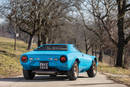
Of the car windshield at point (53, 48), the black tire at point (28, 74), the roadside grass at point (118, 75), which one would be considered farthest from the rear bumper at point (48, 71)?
the roadside grass at point (118, 75)

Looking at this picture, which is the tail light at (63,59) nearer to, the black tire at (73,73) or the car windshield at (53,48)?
the black tire at (73,73)

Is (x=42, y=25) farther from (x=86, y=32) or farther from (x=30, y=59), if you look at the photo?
(x=86, y=32)

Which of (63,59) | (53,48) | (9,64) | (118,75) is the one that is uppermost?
(53,48)

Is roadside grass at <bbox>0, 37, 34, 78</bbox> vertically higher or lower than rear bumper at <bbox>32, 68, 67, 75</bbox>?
lower

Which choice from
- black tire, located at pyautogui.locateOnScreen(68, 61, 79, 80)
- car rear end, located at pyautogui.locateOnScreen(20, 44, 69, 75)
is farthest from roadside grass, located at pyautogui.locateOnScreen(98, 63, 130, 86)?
car rear end, located at pyautogui.locateOnScreen(20, 44, 69, 75)

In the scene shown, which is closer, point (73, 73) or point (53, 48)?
point (73, 73)

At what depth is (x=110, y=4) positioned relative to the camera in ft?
78.3

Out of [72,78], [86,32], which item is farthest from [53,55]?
[86,32]

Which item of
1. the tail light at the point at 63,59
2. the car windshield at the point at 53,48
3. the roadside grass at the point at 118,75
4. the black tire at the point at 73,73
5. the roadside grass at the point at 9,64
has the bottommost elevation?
the roadside grass at the point at 118,75

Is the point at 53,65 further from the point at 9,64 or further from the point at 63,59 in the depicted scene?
the point at 9,64

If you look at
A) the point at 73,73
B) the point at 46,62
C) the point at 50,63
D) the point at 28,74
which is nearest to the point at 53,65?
the point at 50,63

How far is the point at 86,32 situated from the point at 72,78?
174 feet

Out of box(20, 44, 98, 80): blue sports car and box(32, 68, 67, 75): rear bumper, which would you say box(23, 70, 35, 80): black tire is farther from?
box(32, 68, 67, 75): rear bumper

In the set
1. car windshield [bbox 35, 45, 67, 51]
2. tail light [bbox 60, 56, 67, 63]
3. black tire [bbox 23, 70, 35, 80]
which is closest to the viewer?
tail light [bbox 60, 56, 67, 63]
